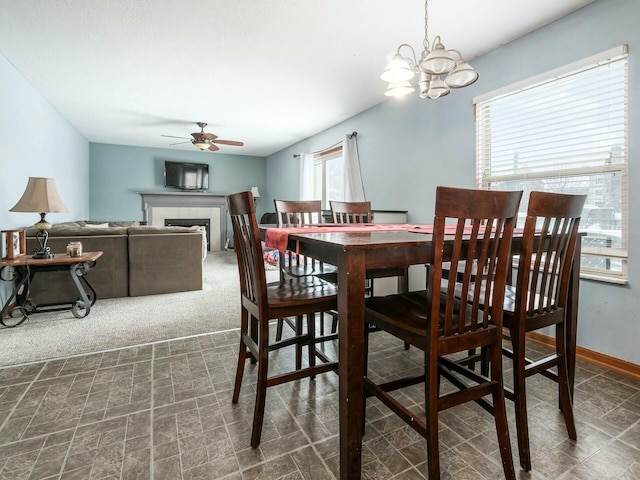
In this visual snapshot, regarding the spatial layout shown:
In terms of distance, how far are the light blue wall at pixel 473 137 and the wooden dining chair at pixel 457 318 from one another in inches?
57.8

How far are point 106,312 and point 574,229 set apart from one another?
11.6 feet

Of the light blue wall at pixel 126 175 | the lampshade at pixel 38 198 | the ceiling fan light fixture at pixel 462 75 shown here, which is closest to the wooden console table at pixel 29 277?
the lampshade at pixel 38 198

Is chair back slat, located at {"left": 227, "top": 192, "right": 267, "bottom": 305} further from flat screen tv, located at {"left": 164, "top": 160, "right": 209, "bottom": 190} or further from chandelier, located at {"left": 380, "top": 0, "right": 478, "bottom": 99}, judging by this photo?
flat screen tv, located at {"left": 164, "top": 160, "right": 209, "bottom": 190}

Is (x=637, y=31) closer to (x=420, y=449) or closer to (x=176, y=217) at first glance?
(x=420, y=449)

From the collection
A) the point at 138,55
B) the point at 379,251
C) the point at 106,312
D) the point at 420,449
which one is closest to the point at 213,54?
the point at 138,55

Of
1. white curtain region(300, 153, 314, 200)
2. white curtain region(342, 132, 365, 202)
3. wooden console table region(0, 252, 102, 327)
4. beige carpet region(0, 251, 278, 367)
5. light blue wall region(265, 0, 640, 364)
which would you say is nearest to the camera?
light blue wall region(265, 0, 640, 364)

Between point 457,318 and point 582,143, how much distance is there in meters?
1.93

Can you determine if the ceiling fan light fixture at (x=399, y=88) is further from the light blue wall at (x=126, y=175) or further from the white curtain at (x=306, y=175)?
the light blue wall at (x=126, y=175)

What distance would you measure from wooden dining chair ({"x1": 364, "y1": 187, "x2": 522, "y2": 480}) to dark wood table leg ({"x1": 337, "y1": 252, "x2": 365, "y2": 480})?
15 cm

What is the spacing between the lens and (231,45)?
2816mm

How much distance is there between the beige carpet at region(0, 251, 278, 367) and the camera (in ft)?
7.43

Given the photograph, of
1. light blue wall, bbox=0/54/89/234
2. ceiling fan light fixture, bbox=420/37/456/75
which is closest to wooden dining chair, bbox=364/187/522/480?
ceiling fan light fixture, bbox=420/37/456/75

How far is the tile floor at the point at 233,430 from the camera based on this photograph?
1212 mm

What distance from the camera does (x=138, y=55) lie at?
2994mm
